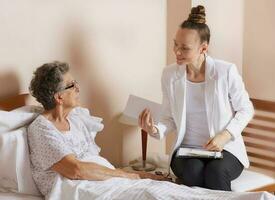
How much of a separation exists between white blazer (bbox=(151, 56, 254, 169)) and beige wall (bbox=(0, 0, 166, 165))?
1.58 ft

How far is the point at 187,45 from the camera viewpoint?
2400 mm

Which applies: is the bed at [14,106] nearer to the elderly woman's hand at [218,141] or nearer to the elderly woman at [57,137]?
the elderly woman at [57,137]

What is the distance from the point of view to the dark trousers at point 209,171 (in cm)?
231

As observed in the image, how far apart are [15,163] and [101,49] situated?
3.06ft

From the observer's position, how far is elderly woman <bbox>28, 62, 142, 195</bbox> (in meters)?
2.12

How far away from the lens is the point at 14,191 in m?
2.15

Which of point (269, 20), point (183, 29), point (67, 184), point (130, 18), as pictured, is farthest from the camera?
point (269, 20)

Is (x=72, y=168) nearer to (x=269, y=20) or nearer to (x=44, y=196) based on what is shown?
(x=44, y=196)

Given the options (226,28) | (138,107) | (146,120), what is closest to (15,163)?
(146,120)

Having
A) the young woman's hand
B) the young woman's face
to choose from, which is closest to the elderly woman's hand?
the young woman's hand

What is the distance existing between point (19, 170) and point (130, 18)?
3.88ft

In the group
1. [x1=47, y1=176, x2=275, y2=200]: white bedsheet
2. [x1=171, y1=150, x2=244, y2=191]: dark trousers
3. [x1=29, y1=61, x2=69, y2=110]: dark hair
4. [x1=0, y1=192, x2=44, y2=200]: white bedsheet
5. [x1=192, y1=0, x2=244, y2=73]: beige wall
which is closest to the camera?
[x1=47, y1=176, x2=275, y2=200]: white bedsheet

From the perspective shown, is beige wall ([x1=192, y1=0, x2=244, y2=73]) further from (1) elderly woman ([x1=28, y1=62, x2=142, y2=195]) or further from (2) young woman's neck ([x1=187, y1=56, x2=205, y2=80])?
(1) elderly woman ([x1=28, y1=62, x2=142, y2=195])

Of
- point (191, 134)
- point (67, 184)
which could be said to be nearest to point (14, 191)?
point (67, 184)
